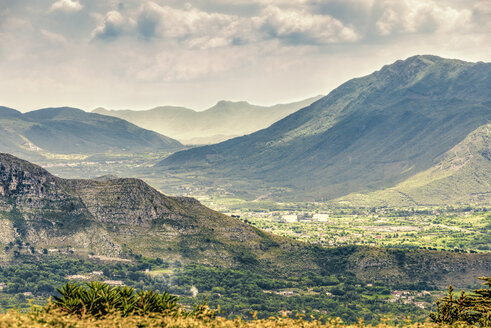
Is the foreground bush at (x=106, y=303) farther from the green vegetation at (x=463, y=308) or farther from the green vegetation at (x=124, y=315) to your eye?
the green vegetation at (x=463, y=308)

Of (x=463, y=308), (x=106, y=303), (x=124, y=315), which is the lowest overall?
(x=463, y=308)

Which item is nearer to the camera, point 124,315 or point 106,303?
point 124,315

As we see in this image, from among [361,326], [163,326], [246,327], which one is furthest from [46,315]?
[361,326]

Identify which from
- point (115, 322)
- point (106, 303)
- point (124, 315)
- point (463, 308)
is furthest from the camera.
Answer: point (463, 308)

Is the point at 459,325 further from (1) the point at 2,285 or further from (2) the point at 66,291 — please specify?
(1) the point at 2,285

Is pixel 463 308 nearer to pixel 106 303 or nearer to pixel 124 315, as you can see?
pixel 124 315

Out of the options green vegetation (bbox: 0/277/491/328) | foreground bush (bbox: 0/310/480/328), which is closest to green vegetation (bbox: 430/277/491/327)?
green vegetation (bbox: 0/277/491/328)

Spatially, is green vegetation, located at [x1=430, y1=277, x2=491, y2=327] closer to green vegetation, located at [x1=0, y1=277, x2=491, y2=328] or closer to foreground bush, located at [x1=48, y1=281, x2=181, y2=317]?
green vegetation, located at [x1=0, y1=277, x2=491, y2=328]

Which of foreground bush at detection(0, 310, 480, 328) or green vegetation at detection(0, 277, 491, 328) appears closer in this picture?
foreground bush at detection(0, 310, 480, 328)

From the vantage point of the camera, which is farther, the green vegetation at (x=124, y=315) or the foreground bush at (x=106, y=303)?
the foreground bush at (x=106, y=303)

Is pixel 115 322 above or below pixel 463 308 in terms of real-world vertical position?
above

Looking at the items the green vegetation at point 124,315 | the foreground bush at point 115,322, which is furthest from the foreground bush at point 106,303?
the foreground bush at point 115,322

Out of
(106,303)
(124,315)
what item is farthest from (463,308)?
(106,303)
